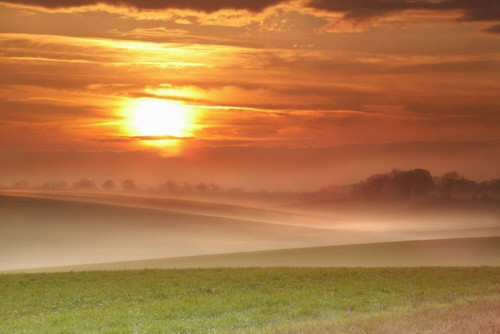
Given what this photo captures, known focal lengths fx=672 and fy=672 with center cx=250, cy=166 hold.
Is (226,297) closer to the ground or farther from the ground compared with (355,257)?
closer to the ground

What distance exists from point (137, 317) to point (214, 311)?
3409mm

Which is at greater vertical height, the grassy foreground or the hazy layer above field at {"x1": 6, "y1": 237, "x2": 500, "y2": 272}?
the hazy layer above field at {"x1": 6, "y1": 237, "x2": 500, "y2": 272}

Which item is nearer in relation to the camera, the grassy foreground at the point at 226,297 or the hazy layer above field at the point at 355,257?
the grassy foreground at the point at 226,297

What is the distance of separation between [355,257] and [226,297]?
30272 millimetres

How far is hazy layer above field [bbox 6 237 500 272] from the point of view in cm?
5841

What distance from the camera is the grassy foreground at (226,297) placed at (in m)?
26.9

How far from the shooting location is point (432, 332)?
21.2 meters

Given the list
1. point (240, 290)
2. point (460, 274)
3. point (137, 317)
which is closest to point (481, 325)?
point (137, 317)

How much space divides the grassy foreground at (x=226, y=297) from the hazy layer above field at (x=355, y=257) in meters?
12.8

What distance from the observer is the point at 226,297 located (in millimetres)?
33250

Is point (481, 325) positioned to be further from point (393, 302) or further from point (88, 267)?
point (88, 267)

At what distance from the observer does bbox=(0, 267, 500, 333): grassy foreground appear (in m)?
26.9

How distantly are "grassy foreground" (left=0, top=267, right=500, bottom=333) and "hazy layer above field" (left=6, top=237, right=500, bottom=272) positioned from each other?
12.8 meters

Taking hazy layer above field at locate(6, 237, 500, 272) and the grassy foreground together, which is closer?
the grassy foreground
